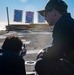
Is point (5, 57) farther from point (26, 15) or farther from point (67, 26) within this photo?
point (26, 15)

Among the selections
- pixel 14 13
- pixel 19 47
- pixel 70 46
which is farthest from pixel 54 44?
pixel 14 13

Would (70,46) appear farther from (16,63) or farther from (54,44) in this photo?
(16,63)

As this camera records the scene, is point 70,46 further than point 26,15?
No

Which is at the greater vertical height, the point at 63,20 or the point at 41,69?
the point at 63,20

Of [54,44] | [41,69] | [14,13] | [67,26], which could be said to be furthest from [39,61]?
[14,13]

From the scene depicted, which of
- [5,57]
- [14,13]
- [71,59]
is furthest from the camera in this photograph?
[14,13]

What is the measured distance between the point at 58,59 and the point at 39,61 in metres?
0.30

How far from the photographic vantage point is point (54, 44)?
4074 mm

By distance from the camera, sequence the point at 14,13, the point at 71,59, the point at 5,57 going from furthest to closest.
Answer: the point at 14,13 < the point at 71,59 < the point at 5,57

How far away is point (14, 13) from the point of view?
38875 millimetres

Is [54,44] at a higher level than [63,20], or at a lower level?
lower

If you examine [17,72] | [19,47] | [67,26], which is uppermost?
[67,26]

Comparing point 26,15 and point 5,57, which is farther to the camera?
point 26,15

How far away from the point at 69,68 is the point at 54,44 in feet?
1.48
